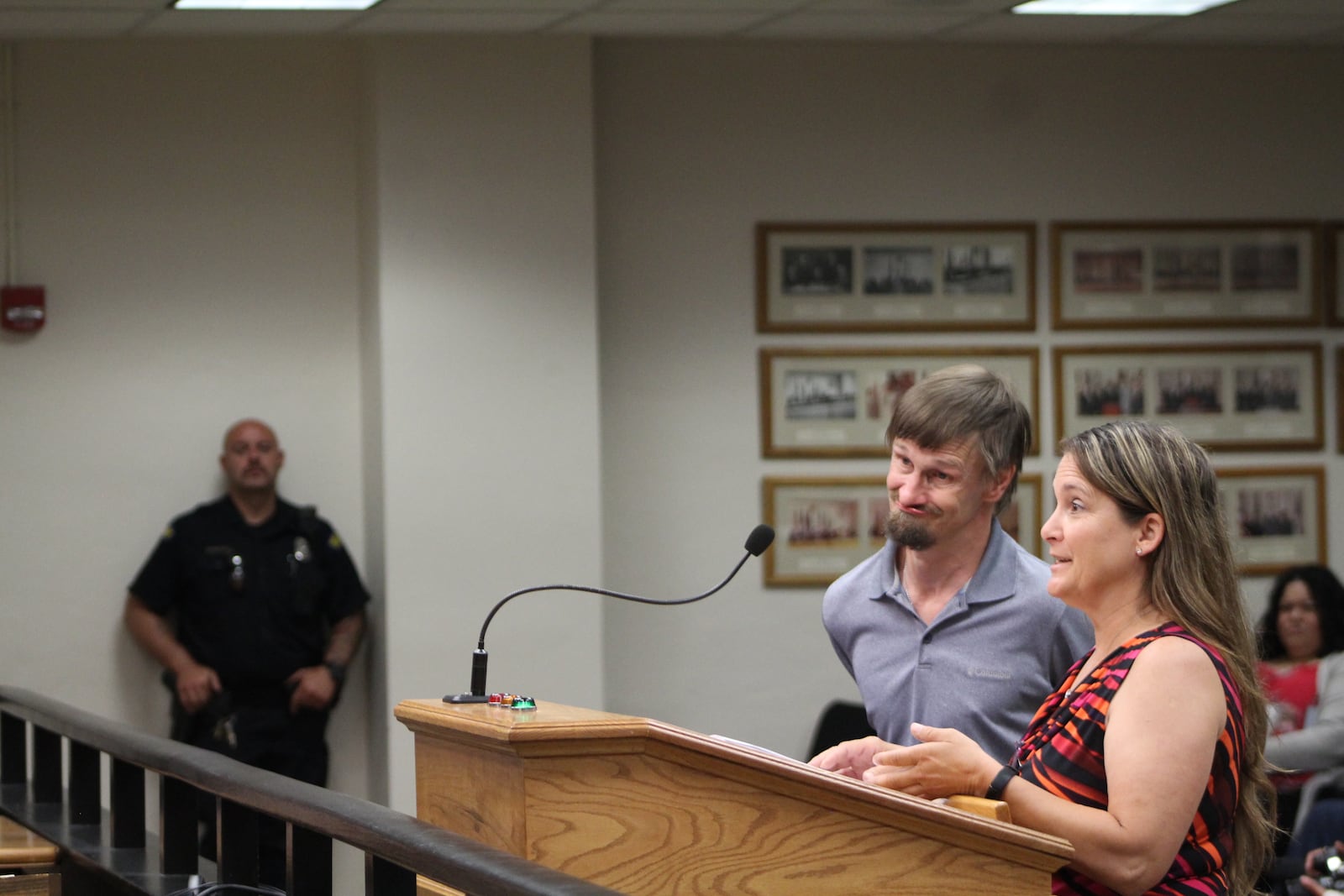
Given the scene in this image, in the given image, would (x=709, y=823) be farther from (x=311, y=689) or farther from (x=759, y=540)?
(x=311, y=689)

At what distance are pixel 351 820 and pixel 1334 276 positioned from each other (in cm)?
509

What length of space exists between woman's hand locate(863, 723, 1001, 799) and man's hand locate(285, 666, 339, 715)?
3648 millimetres

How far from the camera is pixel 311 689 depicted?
5.23 m

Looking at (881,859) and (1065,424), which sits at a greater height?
(1065,424)

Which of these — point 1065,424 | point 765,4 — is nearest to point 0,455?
point 765,4

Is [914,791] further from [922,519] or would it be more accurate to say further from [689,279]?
[689,279]

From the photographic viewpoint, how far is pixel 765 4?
4863 mm

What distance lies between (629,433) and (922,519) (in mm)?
3186

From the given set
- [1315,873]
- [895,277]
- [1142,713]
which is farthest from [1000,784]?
[895,277]

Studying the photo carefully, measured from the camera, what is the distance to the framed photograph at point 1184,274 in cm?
587

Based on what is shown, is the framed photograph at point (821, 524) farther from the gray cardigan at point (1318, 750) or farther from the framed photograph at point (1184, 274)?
the gray cardigan at point (1318, 750)

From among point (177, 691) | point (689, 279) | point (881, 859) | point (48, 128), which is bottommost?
point (177, 691)

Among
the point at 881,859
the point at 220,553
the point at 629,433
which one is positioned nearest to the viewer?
the point at 881,859

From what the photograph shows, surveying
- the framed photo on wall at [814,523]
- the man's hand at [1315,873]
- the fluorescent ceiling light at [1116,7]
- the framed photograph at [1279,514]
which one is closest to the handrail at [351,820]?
the man's hand at [1315,873]
